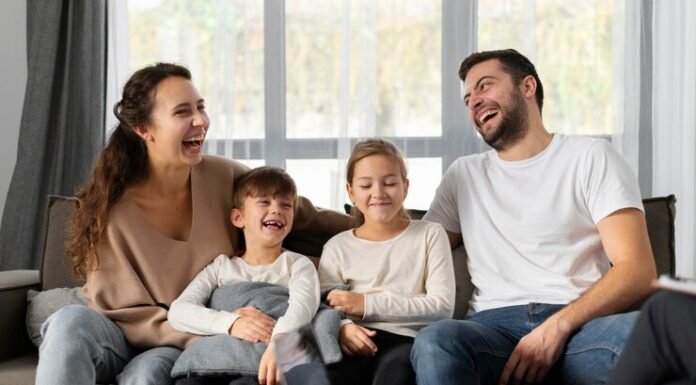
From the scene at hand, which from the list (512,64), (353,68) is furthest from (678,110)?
(512,64)

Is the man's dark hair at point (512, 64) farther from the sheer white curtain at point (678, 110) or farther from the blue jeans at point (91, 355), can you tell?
the sheer white curtain at point (678, 110)

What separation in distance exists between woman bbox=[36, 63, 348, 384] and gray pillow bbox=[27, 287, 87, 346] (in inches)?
2.5

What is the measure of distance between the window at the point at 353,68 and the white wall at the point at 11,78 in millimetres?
467

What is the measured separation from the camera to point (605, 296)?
6.79 feet

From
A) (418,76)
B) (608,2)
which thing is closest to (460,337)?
(418,76)

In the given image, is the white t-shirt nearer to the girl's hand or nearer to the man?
the man

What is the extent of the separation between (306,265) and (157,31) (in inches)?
76.6

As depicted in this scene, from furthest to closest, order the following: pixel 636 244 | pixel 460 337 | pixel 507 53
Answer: pixel 507 53 → pixel 636 244 → pixel 460 337

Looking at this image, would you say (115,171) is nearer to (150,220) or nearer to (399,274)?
(150,220)

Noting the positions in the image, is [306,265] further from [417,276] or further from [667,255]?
[667,255]

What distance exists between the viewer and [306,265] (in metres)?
2.34

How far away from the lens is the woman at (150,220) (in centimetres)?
229

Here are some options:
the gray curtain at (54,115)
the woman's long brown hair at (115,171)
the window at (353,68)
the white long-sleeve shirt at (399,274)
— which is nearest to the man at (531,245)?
the white long-sleeve shirt at (399,274)

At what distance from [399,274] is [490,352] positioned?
37 cm
